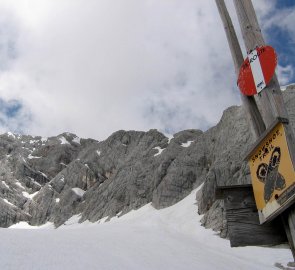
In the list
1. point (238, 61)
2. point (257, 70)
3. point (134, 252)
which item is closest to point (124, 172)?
point (134, 252)

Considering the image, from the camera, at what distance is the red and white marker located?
4090 mm

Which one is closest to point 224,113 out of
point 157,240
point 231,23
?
point 157,240

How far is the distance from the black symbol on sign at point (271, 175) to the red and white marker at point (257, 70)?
80 centimetres

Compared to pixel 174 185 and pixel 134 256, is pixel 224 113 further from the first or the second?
pixel 134 256

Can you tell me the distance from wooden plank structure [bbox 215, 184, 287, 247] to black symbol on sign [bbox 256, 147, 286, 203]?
1.34 feet

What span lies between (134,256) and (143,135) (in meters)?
79.0

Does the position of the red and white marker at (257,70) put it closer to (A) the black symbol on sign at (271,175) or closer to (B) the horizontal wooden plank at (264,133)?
(B) the horizontal wooden plank at (264,133)

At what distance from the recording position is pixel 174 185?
228 ft

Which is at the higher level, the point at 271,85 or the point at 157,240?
the point at 157,240

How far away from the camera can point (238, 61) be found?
4.75 m

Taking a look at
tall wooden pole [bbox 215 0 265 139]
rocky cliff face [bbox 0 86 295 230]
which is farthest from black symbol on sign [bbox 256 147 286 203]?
rocky cliff face [bbox 0 86 295 230]

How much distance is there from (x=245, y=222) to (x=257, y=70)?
5.27 ft

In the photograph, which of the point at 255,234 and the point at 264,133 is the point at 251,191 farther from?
the point at 264,133

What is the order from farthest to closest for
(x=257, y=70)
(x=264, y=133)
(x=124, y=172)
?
1. (x=124, y=172)
2. (x=257, y=70)
3. (x=264, y=133)
